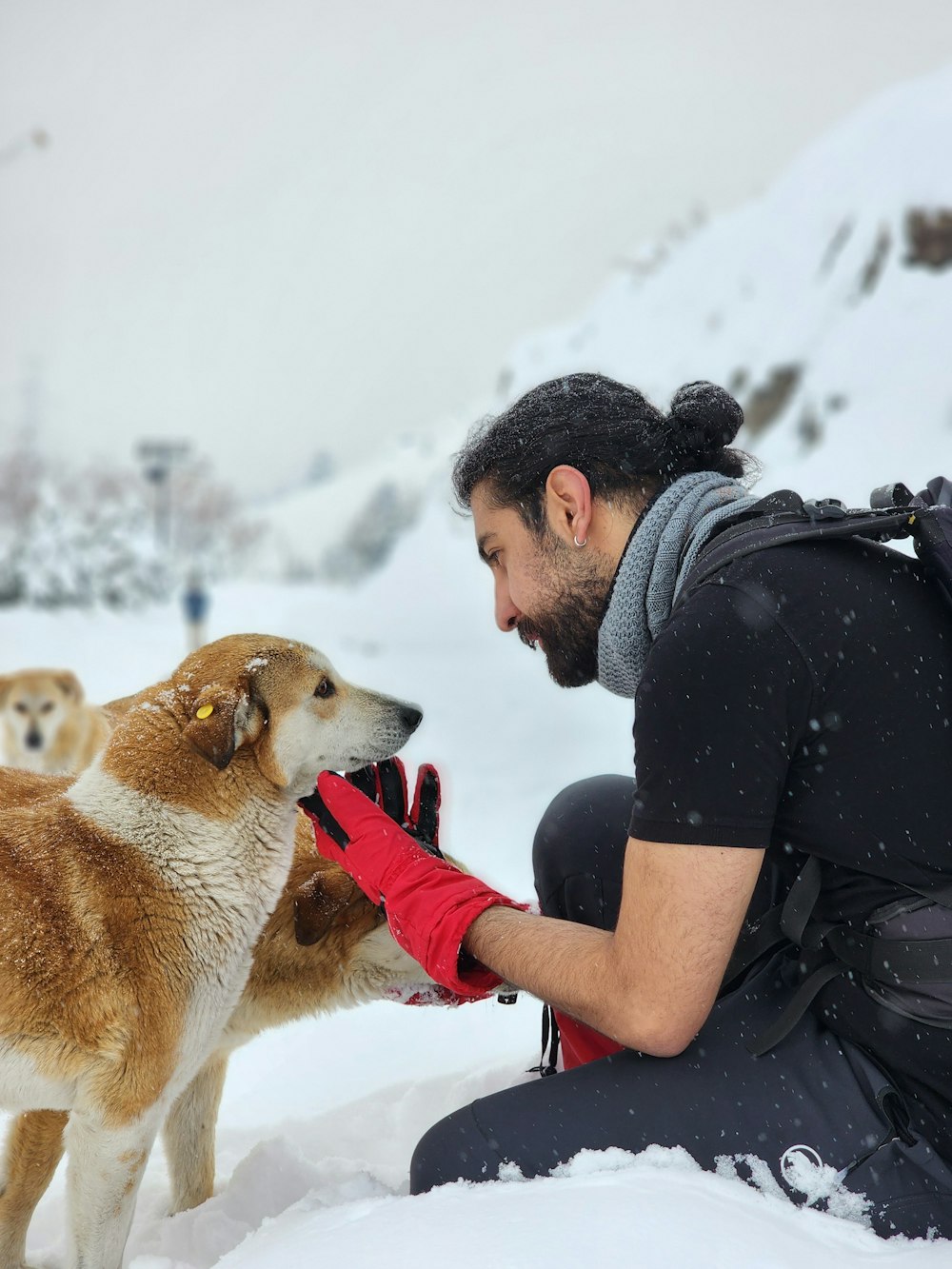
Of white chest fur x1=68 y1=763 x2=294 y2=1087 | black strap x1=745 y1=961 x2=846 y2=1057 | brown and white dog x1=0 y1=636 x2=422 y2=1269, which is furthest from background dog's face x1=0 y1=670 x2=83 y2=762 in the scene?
black strap x1=745 y1=961 x2=846 y2=1057

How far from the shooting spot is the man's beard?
1.91m

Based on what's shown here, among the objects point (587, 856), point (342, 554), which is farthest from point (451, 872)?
point (342, 554)

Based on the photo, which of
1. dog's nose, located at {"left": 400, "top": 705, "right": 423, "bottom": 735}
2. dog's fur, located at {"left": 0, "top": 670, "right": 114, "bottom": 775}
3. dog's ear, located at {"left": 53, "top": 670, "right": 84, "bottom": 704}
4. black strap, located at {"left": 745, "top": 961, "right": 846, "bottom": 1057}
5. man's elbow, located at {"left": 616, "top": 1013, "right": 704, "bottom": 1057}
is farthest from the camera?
dog's ear, located at {"left": 53, "top": 670, "right": 84, "bottom": 704}

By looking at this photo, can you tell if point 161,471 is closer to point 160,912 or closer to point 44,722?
point 44,722

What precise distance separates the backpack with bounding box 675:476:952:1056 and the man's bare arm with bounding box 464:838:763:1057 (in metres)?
0.20


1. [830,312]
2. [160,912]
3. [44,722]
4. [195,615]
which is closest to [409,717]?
[160,912]

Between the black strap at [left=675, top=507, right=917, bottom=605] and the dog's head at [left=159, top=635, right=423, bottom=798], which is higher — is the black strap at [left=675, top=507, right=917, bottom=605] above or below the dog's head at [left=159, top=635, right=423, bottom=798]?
above

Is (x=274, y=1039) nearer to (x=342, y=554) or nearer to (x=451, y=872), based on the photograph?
(x=451, y=872)

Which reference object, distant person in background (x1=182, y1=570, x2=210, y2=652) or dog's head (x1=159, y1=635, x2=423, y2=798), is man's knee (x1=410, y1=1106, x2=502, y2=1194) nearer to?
dog's head (x1=159, y1=635, x2=423, y2=798)

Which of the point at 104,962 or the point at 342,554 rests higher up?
the point at 342,554

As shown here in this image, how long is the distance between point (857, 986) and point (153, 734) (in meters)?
1.48

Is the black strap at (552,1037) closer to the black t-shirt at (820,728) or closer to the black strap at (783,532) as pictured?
the black t-shirt at (820,728)

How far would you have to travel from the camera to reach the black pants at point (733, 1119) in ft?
5.05

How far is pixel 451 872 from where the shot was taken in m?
1.93
